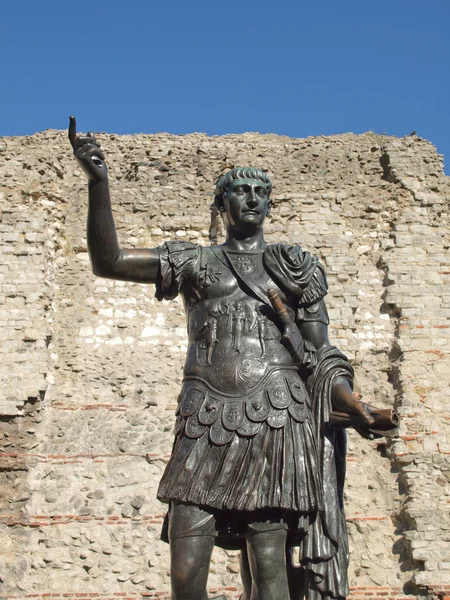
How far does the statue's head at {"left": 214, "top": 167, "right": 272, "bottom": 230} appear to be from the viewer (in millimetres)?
3848

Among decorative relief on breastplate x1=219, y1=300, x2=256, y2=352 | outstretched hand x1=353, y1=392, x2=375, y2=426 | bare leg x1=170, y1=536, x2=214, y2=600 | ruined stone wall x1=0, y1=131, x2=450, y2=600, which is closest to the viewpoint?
bare leg x1=170, y1=536, x2=214, y2=600

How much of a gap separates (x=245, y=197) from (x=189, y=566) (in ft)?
5.59

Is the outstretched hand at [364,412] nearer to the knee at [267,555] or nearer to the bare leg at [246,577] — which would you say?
the knee at [267,555]

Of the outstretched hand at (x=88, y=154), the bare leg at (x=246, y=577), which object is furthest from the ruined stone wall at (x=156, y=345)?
the outstretched hand at (x=88, y=154)

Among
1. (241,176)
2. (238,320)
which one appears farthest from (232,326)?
(241,176)

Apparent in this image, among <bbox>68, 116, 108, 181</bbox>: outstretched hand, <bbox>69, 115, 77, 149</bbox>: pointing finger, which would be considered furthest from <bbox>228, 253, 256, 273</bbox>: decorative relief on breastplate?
<bbox>69, 115, 77, 149</bbox>: pointing finger

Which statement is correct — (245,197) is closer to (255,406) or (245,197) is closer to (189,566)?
(255,406)

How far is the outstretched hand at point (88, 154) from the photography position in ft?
11.1

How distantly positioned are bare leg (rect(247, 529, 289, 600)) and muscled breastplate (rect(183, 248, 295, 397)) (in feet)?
1.95

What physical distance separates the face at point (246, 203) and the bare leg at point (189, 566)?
148 centimetres

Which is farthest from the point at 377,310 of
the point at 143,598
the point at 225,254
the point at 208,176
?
the point at 225,254

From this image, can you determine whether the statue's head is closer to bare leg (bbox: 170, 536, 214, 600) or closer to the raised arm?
the raised arm

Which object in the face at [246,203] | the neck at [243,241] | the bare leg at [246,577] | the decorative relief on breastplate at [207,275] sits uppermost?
the face at [246,203]

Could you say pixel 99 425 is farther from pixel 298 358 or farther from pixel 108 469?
pixel 298 358
